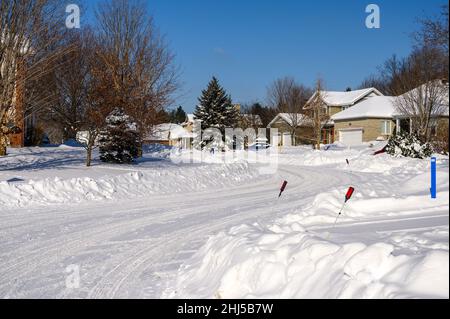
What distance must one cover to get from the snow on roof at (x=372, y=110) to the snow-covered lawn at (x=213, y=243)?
40.8m

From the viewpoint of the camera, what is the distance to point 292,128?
63.8 m

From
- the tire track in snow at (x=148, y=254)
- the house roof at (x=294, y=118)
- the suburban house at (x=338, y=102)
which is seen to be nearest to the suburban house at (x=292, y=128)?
the house roof at (x=294, y=118)

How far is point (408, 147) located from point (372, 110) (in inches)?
1018

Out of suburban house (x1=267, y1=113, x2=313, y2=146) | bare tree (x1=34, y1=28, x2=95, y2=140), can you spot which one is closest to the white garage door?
suburban house (x1=267, y1=113, x2=313, y2=146)

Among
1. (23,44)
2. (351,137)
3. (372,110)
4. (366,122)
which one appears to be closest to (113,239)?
(23,44)

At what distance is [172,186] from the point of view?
1809 cm

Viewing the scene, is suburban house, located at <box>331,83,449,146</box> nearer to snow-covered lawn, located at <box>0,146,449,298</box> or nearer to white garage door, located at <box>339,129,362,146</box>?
white garage door, located at <box>339,129,362,146</box>

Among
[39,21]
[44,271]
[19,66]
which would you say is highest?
[39,21]

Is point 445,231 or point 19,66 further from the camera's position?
point 19,66

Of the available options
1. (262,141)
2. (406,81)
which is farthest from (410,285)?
(262,141)

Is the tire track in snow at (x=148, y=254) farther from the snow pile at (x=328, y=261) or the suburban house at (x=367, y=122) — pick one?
the suburban house at (x=367, y=122)

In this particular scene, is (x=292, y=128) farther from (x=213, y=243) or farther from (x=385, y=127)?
(x=213, y=243)
